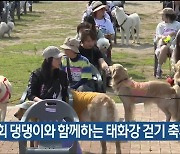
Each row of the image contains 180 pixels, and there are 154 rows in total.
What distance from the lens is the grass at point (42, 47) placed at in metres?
12.5

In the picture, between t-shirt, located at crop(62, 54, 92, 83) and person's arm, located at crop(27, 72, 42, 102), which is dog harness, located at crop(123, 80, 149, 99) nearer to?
t-shirt, located at crop(62, 54, 92, 83)

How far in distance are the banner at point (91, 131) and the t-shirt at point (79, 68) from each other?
2435 mm

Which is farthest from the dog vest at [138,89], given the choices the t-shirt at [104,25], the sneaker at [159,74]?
the sneaker at [159,74]

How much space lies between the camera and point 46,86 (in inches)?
257

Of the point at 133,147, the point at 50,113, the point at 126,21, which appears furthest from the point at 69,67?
the point at 126,21

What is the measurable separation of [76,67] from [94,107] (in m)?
1.10

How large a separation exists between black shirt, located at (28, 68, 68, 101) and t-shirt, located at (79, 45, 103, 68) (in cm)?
155

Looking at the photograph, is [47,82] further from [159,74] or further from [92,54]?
[159,74]

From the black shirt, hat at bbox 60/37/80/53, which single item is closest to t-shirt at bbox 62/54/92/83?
hat at bbox 60/37/80/53

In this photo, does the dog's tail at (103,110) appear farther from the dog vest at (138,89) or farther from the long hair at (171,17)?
the long hair at (171,17)

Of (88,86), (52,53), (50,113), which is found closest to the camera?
(50,113)

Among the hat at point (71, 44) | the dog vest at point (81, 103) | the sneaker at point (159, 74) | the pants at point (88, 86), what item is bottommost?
the sneaker at point (159, 74)

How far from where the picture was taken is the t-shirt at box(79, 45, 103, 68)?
805 cm

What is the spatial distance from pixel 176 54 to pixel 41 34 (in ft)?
39.9
